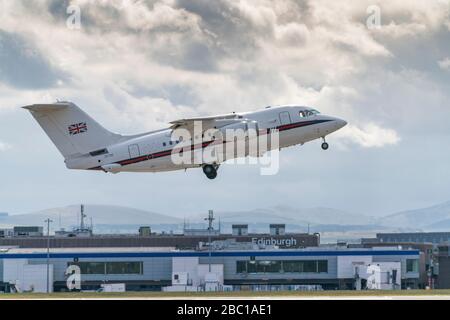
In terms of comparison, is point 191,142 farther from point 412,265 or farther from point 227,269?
point 412,265

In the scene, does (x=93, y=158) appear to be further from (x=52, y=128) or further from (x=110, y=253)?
(x=110, y=253)

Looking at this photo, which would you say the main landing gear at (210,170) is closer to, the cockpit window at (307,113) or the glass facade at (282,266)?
the cockpit window at (307,113)

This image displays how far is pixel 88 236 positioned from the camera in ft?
498

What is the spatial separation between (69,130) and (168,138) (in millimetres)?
7975

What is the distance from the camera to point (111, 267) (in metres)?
112

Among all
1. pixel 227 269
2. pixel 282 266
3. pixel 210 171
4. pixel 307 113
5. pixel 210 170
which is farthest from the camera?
pixel 282 266

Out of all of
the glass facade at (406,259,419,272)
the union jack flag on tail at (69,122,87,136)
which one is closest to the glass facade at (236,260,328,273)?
the glass facade at (406,259,419,272)

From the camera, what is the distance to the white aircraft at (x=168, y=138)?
72000 mm

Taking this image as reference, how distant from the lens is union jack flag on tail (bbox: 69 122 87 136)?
76125 millimetres

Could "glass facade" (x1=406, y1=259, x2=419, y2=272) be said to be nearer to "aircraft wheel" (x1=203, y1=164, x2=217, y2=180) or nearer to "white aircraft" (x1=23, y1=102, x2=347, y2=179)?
"white aircraft" (x1=23, y1=102, x2=347, y2=179)

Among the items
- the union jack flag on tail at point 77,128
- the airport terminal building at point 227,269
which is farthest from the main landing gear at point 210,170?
the airport terminal building at point 227,269

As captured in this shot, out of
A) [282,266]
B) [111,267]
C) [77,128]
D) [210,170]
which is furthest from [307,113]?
[111,267]

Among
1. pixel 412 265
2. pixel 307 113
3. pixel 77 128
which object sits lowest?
pixel 412 265
